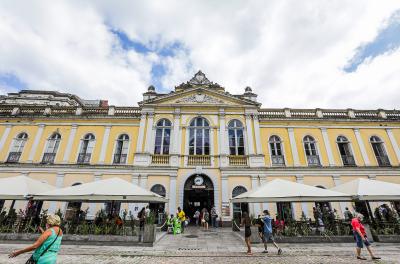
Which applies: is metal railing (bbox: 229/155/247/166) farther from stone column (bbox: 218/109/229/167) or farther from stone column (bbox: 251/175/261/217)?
stone column (bbox: 251/175/261/217)

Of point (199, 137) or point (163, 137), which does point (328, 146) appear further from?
point (163, 137)

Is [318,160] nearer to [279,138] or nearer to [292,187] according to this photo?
[279,138]

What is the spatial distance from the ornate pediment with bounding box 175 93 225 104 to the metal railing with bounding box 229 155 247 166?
546cm

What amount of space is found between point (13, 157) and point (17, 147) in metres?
0.93

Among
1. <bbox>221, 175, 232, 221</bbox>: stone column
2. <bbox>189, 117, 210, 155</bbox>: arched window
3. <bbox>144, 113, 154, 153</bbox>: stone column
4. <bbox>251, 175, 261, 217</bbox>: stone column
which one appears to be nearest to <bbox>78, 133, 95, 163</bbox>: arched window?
<bbox>144, 113, 154, 153</bbox>: stone column

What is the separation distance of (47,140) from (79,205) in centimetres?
700

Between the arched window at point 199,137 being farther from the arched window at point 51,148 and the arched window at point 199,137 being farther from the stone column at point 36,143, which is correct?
the stone column at point 36,143

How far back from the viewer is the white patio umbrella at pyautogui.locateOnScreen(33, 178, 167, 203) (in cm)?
947

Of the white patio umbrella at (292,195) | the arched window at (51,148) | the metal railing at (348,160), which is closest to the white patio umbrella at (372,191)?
the white patio umbrella at (292,195)

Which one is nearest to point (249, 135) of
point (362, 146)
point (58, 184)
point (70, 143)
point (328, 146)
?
point (328, 146)

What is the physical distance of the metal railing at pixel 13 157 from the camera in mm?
17675

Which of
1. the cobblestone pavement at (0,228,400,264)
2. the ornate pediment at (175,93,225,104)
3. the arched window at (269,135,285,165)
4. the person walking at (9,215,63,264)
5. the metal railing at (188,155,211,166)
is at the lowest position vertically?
the cobblestone pavement at (0,228,400,264)

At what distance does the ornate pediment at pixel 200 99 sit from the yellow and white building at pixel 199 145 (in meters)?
0.09

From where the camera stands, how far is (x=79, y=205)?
52.3 feet
